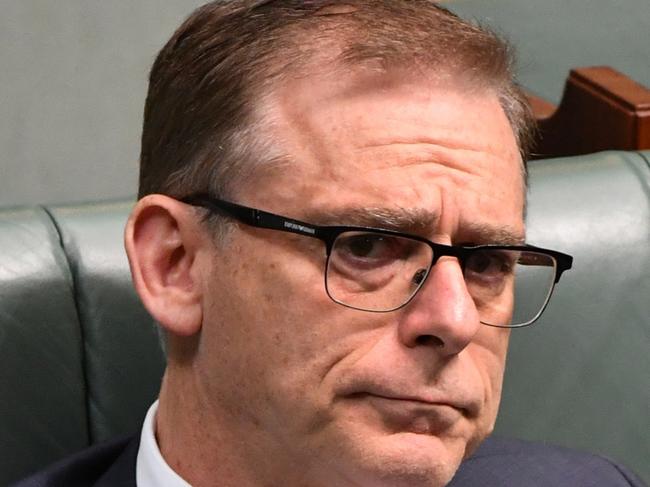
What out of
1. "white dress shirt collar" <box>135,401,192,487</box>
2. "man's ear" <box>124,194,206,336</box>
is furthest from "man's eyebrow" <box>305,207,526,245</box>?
"white dress shirt collar" <box>135,401,192,487</box>

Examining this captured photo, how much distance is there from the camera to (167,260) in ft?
3.62

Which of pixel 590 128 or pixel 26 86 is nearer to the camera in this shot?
pixel 590 128

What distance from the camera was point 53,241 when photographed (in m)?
1.27

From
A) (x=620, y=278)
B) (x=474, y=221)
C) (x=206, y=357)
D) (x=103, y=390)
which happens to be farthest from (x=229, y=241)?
(x=620, y=278)

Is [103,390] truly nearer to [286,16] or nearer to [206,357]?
[206,357]

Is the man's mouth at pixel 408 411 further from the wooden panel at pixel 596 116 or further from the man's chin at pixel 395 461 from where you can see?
the wooden panel at pixel 596 116

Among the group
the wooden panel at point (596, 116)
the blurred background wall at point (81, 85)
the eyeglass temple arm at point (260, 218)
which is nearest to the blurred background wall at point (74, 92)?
the blurred background wall at point (81, 85)

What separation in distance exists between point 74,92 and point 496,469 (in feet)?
4.59

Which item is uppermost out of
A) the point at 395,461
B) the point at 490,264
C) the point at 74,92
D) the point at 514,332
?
the point at 490,264

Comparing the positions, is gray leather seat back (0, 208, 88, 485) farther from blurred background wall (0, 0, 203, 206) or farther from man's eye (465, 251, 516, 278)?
blurred background wall (0, 0, 203, 206)

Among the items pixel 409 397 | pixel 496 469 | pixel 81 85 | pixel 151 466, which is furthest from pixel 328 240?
pixel 81 85

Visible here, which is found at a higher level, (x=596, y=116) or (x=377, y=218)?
(x=377, y=218)

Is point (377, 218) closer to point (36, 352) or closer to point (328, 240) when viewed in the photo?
point (328, 240)

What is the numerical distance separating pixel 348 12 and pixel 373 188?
0.19 metres
